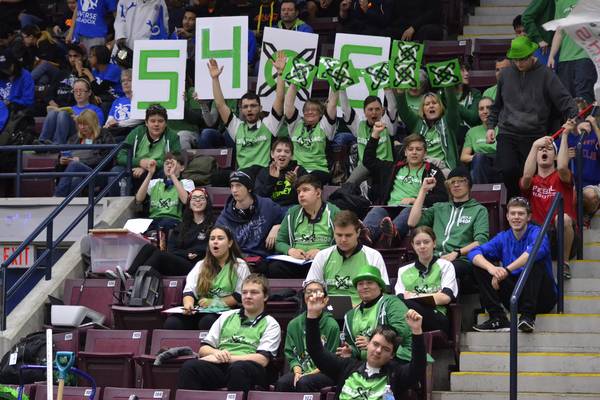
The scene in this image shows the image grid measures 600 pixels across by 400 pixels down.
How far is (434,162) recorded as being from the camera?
1608 cm

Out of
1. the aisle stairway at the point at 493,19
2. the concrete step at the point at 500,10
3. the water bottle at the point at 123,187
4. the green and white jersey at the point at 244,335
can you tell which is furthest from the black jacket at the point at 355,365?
the concrete step at the point at 500,10

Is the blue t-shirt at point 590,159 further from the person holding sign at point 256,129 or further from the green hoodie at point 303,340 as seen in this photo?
the green hoodie at point 303,340

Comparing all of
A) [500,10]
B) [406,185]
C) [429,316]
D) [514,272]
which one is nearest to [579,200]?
[514,272]

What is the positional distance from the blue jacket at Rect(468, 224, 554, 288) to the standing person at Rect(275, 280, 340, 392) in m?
1.65

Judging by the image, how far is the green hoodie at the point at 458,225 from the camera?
572 inches

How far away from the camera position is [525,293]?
13586 mm

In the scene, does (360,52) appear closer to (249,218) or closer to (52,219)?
(249,218)

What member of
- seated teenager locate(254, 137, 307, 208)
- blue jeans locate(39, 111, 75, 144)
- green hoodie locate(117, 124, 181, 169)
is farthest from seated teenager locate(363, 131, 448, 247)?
blue jeans locate(39, 111, 75, 144)

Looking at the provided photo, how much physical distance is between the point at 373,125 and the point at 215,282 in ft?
9.78

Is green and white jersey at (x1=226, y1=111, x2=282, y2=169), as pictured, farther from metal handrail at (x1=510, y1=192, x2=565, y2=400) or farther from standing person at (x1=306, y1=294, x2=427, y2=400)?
standing person at (x1=306, y1=294, x2=427, y2=400)

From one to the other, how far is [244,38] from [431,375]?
648 centimetres

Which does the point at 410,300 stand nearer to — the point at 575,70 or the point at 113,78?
the point at 575,70

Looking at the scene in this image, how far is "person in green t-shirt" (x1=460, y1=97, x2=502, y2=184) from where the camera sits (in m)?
16.0

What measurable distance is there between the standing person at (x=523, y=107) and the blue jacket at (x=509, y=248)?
158 cm
